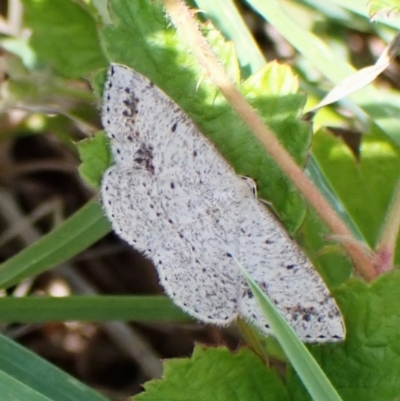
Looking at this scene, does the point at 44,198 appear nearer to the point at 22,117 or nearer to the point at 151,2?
the point at 22,117

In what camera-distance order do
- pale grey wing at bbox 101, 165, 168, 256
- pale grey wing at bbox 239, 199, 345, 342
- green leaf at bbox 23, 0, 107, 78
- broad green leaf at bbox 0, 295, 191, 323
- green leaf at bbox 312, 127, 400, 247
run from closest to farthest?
pale grey wing at bbox 239, 199, 345, 342, pale grey wing at bbox 101, 165, 168, 256, broad green leaf at bbox 0, 295, 191, 323, green leaf at bbox 312, 127, 400, 247, green leaf at bbox 23, 0, 107, 78

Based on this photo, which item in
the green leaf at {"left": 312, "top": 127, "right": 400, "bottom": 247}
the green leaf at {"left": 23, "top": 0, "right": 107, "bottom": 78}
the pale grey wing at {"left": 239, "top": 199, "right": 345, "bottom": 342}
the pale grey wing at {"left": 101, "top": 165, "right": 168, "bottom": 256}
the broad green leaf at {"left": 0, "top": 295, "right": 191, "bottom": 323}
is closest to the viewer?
the pale grey wing at {"left": 239, "top": 199, "right": 345, "bottom": 342}

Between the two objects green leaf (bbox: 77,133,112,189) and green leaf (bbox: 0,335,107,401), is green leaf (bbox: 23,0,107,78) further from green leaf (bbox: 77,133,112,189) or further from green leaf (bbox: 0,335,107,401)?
green leaf (bbox: 0,335,107,401)

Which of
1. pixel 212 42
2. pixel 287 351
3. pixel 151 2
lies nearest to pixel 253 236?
pixel 287 351

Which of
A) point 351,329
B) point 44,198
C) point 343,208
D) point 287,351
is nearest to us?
point 287,351

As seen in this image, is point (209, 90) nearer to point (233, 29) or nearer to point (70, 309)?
point (233, 29)

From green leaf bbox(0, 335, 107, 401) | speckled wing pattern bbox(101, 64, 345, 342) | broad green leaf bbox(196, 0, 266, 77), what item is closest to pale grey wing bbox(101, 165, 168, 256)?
speckled wing pattern bbox(101, 64, 345, 342)

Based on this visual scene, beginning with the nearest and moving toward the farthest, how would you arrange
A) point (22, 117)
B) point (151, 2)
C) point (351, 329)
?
point (351, 329) → point (151, 2) → point (22, 117)

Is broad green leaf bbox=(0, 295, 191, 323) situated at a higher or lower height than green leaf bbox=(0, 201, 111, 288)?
lower
